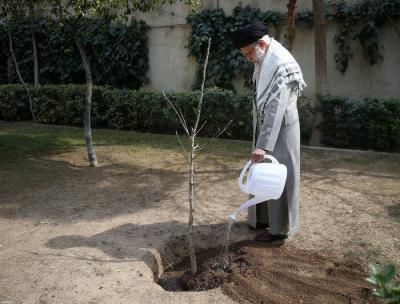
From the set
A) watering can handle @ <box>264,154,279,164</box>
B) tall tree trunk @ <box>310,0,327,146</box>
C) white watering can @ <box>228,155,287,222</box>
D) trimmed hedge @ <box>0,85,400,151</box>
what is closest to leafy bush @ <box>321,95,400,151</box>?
trimmed hedge @ <box>0,85,400,151</box>

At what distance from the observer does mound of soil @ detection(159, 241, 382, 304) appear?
11.1 feet

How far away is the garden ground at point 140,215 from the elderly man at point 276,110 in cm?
29

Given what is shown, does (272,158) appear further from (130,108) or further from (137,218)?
(130,108)

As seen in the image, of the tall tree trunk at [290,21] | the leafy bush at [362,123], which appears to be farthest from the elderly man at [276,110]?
the leafy bush at [362,123]

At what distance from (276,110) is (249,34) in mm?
638

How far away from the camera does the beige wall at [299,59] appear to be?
9055 millimetres

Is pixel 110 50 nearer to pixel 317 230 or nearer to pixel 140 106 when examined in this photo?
pixel 140 106

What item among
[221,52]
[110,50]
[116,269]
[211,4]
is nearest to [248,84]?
[221,52]

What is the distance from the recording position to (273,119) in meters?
3.88

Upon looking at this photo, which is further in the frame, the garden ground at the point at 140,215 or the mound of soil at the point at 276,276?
the garden ground at the point at 140,215

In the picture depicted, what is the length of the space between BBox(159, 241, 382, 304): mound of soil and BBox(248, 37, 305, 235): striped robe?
11.7 inches

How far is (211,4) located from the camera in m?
10.7

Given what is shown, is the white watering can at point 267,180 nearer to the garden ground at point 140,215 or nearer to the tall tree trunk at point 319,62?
the garden ground at point 140,215

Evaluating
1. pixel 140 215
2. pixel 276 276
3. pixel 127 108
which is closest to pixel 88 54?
pixel 127 108
